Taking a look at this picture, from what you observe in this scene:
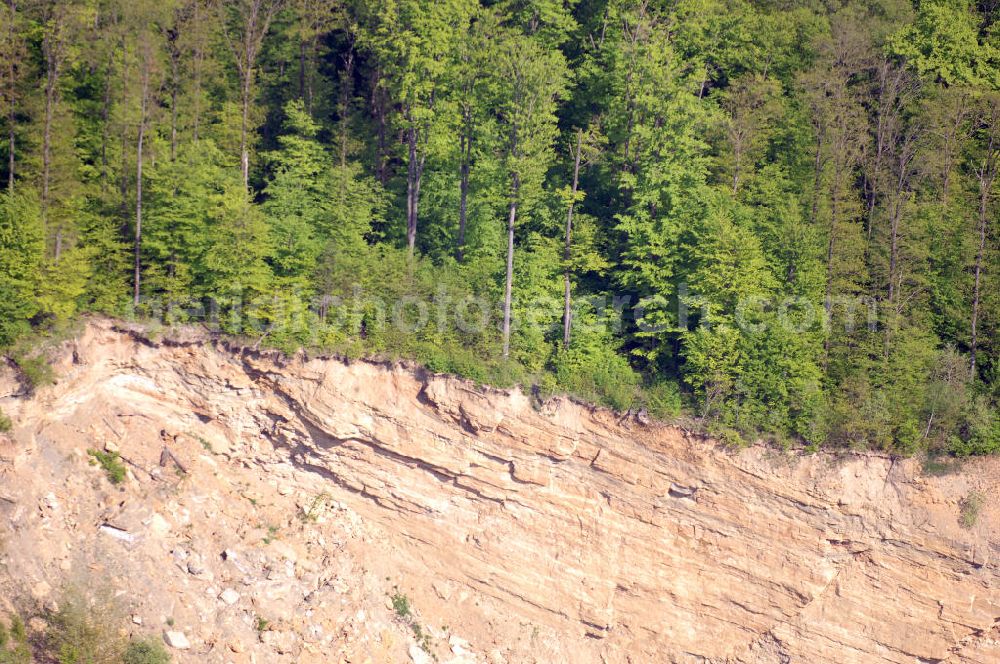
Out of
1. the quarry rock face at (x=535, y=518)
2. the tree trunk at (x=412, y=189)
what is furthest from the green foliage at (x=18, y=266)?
the tree trunk at (x=412, y=189)

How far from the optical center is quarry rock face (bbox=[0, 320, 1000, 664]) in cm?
3070

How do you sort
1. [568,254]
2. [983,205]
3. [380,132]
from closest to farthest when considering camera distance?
1. [983,205]
2. [568,254]
3. [380,132]

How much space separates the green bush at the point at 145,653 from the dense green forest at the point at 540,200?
850cm

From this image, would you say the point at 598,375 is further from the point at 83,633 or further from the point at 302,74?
the point at 302,74

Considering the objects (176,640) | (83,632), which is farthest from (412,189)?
(83,632)

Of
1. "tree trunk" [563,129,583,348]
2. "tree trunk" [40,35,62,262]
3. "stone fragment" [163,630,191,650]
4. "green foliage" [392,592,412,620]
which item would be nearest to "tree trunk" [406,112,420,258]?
"tree trunk" [563,129,583,348]

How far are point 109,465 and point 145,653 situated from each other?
515 centimetres

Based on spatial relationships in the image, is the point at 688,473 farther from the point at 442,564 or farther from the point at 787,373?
the point at 442,564

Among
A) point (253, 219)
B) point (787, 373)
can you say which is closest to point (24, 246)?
point (253, 219)

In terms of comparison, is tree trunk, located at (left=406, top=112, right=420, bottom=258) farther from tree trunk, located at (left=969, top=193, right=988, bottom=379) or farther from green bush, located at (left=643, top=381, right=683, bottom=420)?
tree trunk, located at (left=969, top=193, right=988, bottom=379)

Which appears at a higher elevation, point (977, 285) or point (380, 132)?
point (380, 132)

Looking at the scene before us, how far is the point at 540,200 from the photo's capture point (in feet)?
115

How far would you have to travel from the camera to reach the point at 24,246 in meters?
29.6

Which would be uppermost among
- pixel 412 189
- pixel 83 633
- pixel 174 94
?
pixel 174 94
